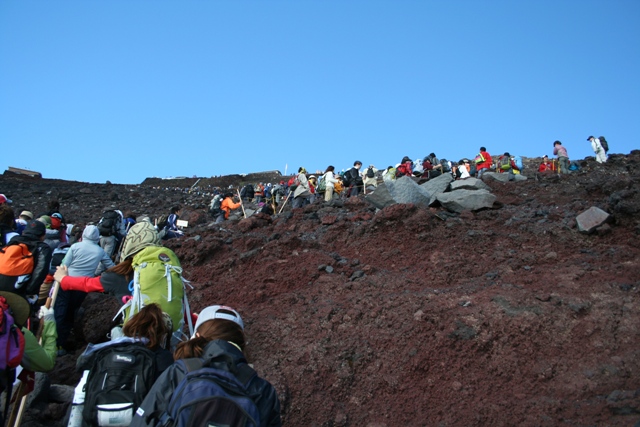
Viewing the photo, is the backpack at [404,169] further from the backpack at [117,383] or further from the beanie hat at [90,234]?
the backpack at [117,383]

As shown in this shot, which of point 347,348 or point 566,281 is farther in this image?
point 566,281

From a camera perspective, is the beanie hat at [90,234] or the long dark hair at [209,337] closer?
the long dark hair at [209,337]

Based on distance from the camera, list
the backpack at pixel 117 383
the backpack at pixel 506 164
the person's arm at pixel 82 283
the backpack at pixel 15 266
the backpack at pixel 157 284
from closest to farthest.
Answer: the backpack at pixel 117 383
the backpack at pixel 157 284
the person's arm at pixel 82 283
the backpack at pixel 15 266
the backpack at pixel 506 164

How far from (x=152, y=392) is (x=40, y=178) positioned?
Result: 3375 cm

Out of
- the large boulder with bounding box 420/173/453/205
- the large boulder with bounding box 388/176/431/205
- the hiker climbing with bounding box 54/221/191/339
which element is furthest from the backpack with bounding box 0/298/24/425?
the large boulder with bounding box 420/173/453/205

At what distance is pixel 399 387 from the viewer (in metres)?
6.10

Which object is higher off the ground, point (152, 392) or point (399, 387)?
point (152, 392)

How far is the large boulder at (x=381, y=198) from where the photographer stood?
12.9 metres

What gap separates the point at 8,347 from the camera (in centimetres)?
438

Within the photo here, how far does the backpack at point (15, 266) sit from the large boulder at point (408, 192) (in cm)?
819

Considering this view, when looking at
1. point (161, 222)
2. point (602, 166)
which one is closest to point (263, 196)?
point (161, 222)

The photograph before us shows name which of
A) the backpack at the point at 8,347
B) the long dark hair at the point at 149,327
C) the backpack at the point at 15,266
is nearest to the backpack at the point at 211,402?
the long dark hair at the point at 149,327

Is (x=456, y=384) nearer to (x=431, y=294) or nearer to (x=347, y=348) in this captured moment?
Result: (x=347, y=348)

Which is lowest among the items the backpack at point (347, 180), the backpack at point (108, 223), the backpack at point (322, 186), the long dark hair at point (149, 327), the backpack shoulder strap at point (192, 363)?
the backpack shoulder strap at point (192, 363)
